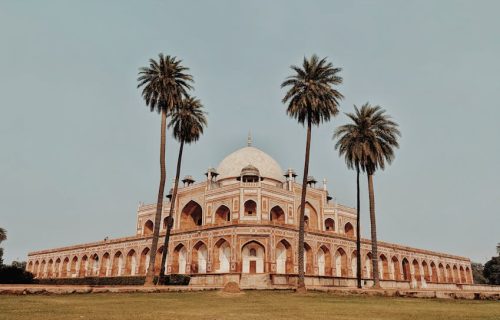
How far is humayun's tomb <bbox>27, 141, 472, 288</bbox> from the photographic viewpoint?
47.0 meters

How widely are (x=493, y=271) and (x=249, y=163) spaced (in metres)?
59.9

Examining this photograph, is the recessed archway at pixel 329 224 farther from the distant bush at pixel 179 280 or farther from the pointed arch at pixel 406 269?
the distant bush at pixel 179 280

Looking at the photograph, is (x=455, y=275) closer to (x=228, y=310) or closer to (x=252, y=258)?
(x=252, y=258)

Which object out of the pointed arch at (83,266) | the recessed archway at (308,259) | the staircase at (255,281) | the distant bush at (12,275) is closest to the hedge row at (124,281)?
the pointed arch at (83,266)

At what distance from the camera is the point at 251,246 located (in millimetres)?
48562

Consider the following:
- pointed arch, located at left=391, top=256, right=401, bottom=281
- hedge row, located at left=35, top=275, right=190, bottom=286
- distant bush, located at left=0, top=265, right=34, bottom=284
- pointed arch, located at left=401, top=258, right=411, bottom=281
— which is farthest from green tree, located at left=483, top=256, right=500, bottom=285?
distant bush, located at left=0, top=265, right=34, bottom=284

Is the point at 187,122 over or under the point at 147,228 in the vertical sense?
over

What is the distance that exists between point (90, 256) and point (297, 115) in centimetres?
4833

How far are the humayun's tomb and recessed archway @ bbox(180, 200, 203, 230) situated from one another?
6.3 inches

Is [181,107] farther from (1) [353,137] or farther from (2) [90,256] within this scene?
(2) [90,256]

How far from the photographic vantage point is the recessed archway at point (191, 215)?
63344 millimetres

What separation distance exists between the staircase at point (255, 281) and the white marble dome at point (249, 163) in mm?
28197

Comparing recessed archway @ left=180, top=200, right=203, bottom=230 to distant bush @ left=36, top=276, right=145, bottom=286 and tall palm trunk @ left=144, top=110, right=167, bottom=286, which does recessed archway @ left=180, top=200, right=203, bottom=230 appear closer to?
distant bush @ left=36, top=276, right=145, bottom=286

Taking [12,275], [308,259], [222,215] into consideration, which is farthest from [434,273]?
[12,275]
